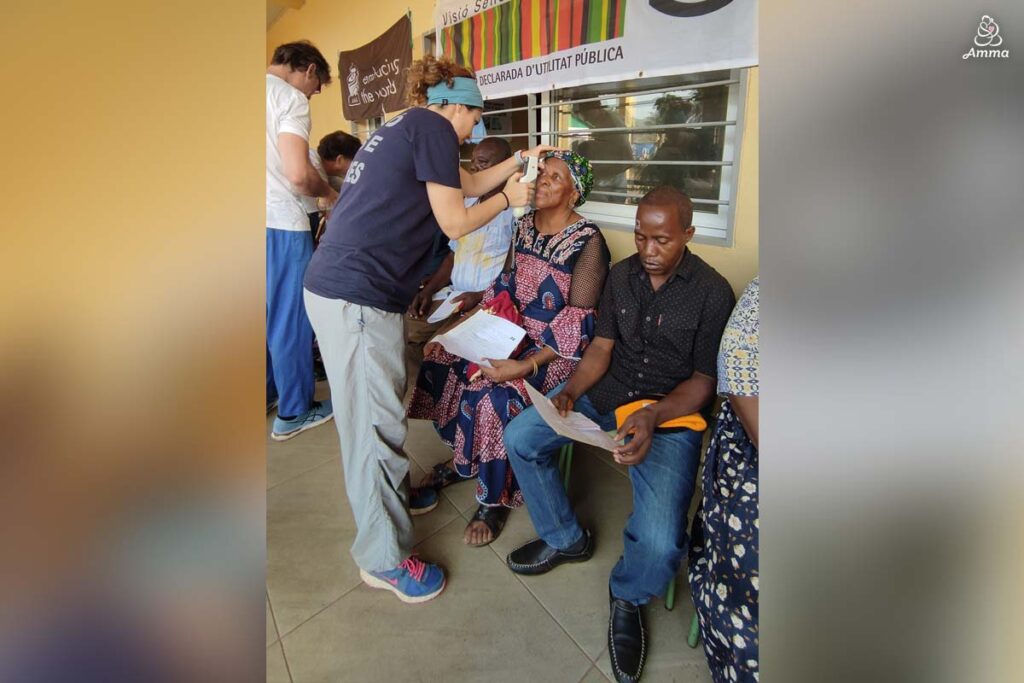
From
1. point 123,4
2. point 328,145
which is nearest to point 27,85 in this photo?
point 123,4

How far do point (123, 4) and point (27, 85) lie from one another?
0.05m

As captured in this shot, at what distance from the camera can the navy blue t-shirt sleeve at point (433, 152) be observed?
4.18ft

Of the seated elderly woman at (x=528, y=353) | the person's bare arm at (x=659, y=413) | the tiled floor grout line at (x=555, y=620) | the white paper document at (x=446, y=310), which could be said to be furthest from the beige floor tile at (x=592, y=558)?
the white paper document at (x=446, y=310)

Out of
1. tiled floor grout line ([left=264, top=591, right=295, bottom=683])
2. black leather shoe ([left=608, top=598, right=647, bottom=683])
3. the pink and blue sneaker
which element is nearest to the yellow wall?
black leather shoe ([left=608, top=598, right=647, bottom=683])

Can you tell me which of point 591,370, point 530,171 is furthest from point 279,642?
point 530,171

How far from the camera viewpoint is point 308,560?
1.71 metres

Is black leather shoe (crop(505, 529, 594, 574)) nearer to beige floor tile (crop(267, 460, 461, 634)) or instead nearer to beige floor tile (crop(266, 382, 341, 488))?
beige floor tile (crop(267, 460, 461, 634))

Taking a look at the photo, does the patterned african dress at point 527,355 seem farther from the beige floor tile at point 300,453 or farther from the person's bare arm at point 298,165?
the person's bare arm at point 298,165

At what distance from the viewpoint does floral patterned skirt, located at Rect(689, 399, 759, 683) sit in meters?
1.03

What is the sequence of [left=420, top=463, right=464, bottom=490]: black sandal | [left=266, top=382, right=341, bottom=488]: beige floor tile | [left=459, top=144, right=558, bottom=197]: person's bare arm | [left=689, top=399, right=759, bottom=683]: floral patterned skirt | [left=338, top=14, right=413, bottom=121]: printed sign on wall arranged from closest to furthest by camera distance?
1. [left=689, top=399, right=759, bottom=683]: floral patterned skirt
2. [left=459, top=144, right=558, bottom=197]: person's bare arm
3. [left=420, top=463, right=464, bottom=490]: black sandal
4. [left=266, top=382, right=341, bottom=488]: beige floor tile
5. [left=338, top=14, right=413, bottom=121]: printed sign on wall

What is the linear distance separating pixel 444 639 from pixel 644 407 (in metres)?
0.83

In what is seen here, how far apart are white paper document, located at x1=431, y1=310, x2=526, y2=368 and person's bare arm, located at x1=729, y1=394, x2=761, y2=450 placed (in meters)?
0.75

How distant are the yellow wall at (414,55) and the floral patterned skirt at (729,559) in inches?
22.5

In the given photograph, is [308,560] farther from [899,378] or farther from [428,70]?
[899,378]
